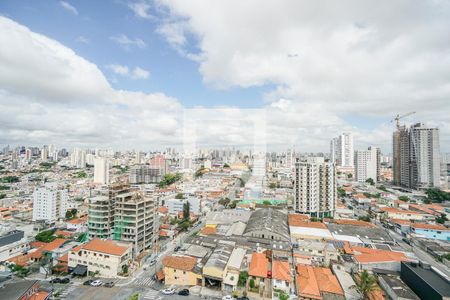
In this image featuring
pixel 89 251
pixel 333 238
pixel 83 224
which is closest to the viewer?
pixel 89 251

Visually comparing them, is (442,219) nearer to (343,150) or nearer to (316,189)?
(316,189)

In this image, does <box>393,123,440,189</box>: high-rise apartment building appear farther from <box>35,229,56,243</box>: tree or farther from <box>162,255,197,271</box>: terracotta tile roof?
<box>35,229,56,243</box>: tree

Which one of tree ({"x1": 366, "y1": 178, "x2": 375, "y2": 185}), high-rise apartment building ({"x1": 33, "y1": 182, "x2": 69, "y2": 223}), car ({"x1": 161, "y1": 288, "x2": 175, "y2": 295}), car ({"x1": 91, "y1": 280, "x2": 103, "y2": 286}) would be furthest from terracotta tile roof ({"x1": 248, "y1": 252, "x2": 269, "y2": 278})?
tree ({"x1": 366, "y1": 178, "x2": 375, "y2": 185})

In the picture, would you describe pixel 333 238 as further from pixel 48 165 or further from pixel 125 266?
pixel 48 165

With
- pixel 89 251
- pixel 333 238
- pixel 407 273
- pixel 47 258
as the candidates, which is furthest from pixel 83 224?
pixel 407 273

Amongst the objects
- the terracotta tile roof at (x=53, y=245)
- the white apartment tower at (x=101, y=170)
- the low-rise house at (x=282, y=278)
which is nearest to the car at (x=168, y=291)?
the low-rise house at (x=282, y=278)

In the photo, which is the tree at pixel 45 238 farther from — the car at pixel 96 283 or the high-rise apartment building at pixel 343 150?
the high-rise apartment building at pixel 343 150
